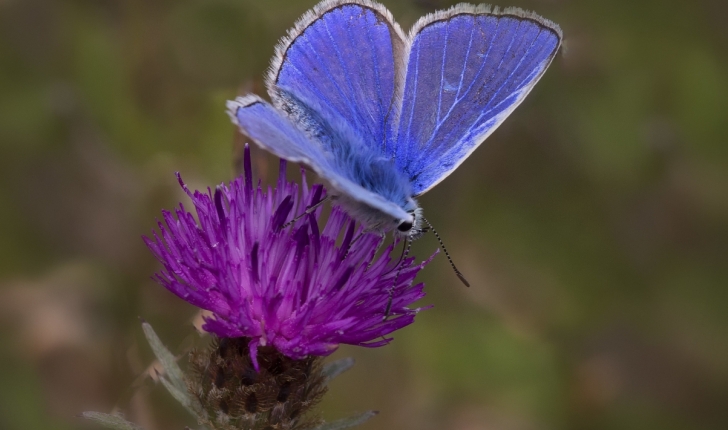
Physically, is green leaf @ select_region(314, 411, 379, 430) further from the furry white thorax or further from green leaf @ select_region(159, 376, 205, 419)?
the furry white thorax

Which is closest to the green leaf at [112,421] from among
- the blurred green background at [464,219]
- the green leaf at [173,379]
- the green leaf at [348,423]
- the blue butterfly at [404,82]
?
the green leaf at [173,379]

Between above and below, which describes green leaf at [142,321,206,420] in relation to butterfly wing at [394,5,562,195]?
below

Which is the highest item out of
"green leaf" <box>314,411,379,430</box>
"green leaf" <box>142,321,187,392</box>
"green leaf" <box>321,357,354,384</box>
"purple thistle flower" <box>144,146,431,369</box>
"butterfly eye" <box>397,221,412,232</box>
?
"butterfly eye" <box>397,221,412,232</box>

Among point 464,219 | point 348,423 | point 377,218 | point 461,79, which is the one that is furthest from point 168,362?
point 464,219

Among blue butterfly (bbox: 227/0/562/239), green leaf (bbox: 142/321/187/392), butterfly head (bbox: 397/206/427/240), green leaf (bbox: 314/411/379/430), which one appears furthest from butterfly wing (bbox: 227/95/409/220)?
green leaf (bbox: 142/321/187/392)

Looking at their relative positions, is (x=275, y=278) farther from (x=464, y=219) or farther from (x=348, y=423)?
(x=464, y=219)

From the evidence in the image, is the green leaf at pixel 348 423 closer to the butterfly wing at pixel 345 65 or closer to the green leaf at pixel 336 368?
the green leaf at pixel 336 368

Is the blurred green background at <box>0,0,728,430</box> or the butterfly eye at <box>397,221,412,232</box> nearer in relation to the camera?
the butterfly eye at <box>397,221,412,232</box>
